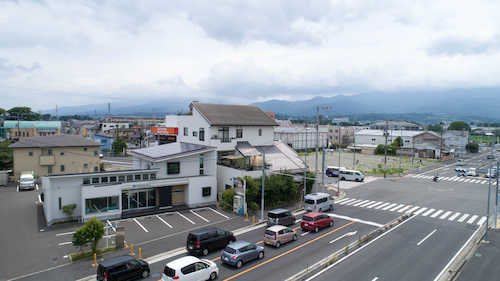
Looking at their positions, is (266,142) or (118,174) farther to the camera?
(266,142)

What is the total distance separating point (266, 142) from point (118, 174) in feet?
68.6

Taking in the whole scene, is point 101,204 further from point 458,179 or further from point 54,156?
point 458,179

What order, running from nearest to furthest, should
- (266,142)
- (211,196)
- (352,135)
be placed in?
(211,196)
(266,142)
(352,135)

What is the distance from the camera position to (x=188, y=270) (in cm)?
1511

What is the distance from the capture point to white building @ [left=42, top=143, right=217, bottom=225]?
84.6 ft

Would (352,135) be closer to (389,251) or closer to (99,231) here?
(389,251)

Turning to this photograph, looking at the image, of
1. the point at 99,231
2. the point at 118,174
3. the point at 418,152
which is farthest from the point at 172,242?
the point at 418,152

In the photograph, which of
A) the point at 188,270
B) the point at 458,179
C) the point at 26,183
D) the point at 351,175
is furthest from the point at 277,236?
the point at 458,179

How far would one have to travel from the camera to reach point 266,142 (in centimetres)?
4272

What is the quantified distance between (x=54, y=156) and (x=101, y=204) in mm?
25174

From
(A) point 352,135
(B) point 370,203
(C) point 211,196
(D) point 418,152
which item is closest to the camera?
(C) point 211,196

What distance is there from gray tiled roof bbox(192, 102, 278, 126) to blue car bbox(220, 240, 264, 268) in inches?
807

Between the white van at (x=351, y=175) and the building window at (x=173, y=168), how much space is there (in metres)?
30.8

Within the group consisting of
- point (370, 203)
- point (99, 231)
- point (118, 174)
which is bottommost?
point (370, 203)
